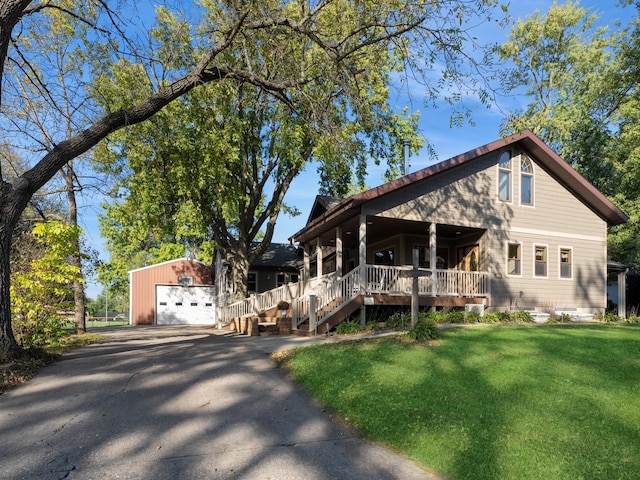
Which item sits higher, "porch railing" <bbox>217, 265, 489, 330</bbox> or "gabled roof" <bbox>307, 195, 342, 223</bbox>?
"gabled roof" <bbox>307, 195, 342, 223</bbox>

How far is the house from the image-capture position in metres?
13.9

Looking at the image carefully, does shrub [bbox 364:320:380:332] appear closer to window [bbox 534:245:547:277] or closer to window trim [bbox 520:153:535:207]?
window [bbox 534:245:547:277]

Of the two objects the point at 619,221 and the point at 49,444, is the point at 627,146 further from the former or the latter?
the point at 49,444

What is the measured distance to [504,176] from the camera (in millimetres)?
16547

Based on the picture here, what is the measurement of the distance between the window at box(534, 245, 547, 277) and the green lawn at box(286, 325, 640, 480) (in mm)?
7911

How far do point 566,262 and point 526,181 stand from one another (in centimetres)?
371

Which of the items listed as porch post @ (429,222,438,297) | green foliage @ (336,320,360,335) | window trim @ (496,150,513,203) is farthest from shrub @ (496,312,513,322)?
green foliage @ (336,320,360,335)

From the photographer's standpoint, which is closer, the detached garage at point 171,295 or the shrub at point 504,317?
the shrub at point 504,317

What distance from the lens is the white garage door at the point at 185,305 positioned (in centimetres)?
2766

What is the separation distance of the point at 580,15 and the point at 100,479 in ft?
120

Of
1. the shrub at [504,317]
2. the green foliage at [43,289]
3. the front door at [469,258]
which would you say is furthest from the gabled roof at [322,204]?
the green foliage at [43,289]

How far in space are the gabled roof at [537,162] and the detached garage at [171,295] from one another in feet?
39.2

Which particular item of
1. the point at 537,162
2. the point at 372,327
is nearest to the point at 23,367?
the point at 372,327

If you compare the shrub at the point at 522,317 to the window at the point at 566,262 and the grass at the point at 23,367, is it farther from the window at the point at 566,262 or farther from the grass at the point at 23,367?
the grass at the point at 23,367
